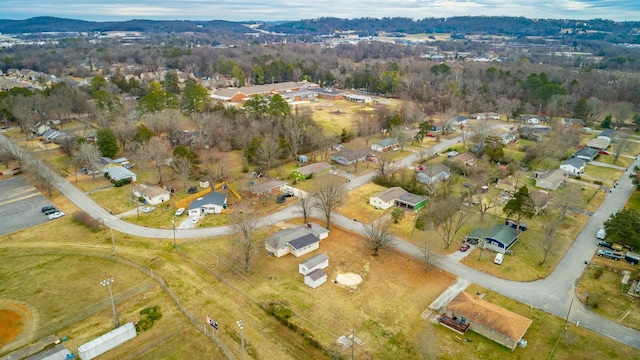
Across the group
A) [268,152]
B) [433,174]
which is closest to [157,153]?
[268,152]

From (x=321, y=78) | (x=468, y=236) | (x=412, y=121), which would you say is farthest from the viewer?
(x=321, y=78)

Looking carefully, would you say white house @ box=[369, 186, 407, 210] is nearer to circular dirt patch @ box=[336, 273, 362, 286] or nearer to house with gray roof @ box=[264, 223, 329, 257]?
house with gray roof @ box=[264, 223, 329, 257]

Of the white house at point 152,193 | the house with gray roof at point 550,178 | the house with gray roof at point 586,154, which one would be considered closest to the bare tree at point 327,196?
the white house at point 152,193

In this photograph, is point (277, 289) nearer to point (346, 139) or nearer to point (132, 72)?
point (346, 139)

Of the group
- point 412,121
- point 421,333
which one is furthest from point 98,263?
point 412,121

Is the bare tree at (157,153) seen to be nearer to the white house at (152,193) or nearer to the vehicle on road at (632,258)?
the white house at (152,193)

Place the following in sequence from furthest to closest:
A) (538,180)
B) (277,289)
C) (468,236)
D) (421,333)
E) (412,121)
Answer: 1. (412,121)
2. (538,180)
3. (468,236)
4. (277,289)
5. (421,333)

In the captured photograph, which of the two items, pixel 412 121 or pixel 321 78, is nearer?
pixel 412 121
